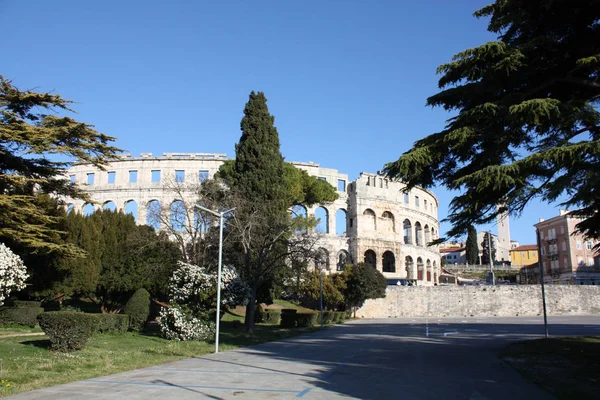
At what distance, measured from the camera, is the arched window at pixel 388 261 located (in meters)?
66.1

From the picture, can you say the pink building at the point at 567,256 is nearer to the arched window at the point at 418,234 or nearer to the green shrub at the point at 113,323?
the arched window at the point at 418,234

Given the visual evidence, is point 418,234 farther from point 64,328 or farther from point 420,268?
point 64,328

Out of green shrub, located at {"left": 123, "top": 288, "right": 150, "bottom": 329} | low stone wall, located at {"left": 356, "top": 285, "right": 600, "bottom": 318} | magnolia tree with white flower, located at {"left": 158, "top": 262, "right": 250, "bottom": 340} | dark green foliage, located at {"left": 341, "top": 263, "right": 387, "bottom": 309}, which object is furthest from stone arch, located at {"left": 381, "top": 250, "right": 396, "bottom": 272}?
magnolia tree with white flower, located at {"left": 158, "top": 262, "right": 250, "bottom": 340}

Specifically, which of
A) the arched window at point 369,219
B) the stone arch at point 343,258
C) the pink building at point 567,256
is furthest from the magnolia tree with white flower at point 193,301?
the pink building at point 567,256

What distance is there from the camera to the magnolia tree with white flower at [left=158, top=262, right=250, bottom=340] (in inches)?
822

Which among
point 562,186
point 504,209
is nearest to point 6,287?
point 504,209

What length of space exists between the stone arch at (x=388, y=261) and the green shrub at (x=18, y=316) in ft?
159

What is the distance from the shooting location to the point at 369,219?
64.7 metres

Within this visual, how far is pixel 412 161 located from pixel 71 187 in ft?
55.9

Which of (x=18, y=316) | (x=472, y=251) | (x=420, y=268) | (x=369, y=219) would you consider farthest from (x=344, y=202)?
(x=18, y=316)

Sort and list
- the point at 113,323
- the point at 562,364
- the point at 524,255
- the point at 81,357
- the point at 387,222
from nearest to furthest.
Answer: the point at 562,364
the point at 81,357
the point at 113,323
the point at 387,222
the point at 524,255

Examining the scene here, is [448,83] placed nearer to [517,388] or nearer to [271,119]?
[517,388]

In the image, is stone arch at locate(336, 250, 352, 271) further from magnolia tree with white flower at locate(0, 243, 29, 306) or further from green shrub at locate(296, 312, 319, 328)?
magnolia tree with white flower at locate(0, 243, 29, 306)

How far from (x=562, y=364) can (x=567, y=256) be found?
70.7 metres
